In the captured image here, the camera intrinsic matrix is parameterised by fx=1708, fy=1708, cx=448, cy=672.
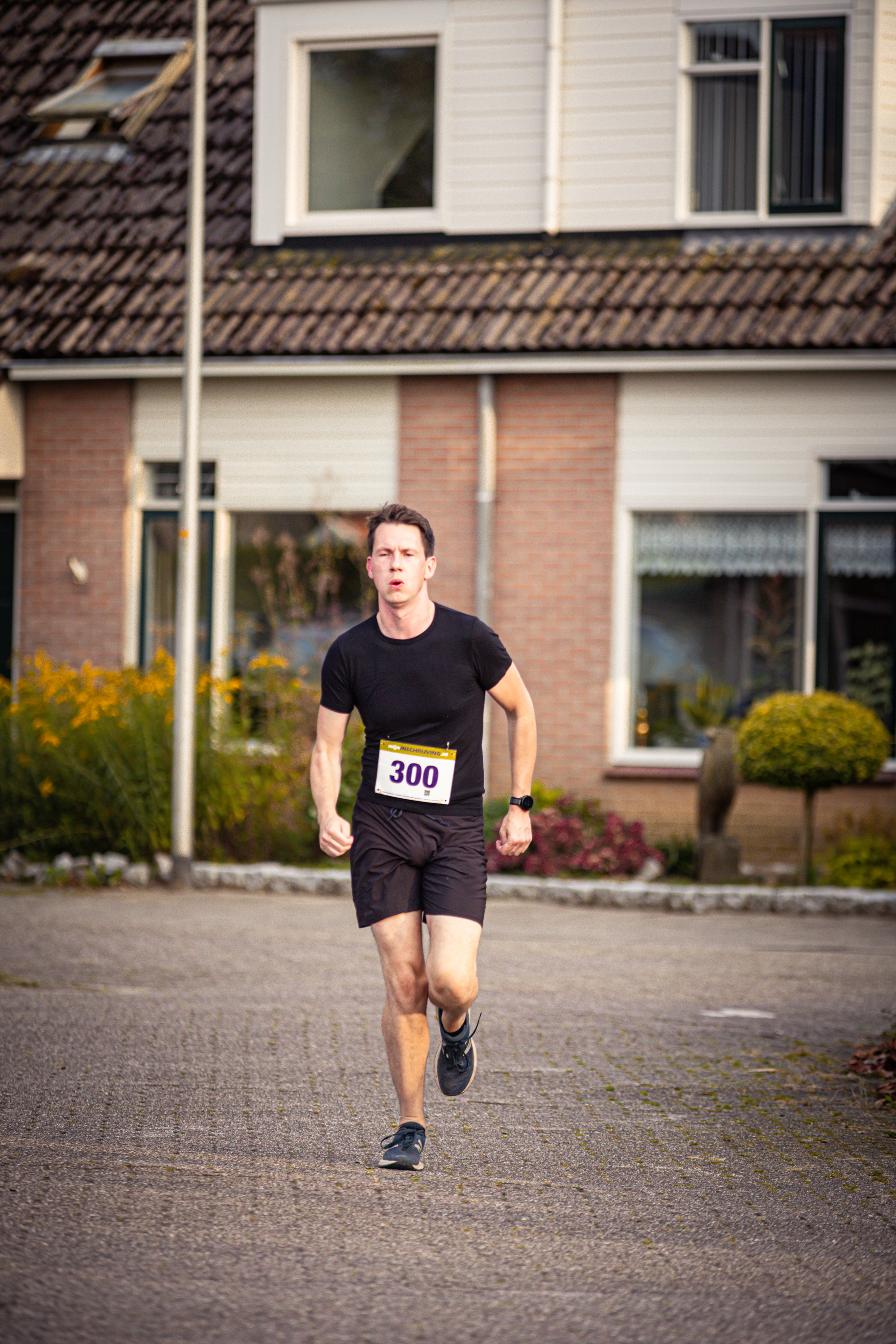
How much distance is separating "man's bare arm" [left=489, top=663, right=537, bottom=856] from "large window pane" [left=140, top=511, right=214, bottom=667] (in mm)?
9901

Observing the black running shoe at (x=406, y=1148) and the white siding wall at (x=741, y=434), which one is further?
the white siding wall at (x=741, y=434)

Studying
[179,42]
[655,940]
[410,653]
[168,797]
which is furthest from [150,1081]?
[179,42]

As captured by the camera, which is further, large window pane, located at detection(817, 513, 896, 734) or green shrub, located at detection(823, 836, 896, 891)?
large window pane, located at detection(817, 513, 896, 734)

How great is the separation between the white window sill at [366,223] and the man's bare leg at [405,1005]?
10.6 meters

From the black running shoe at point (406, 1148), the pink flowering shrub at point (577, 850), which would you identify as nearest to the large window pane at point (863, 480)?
the pink flowering shrub at point (577, 850)

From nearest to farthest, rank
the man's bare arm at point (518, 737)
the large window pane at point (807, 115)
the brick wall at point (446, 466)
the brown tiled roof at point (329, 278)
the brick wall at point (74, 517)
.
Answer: the man's bare arm at point (518, 737), the brown tiled roof at point (329, 278), the large window pane at point (807, 115), the brick wall at point (446, 466), the brick wall at point (74, 517)

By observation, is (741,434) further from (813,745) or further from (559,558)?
(813,745)

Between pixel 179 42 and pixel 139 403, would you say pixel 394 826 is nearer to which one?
pixel 139 403

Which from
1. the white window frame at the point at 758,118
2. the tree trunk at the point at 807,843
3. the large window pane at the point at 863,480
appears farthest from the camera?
the white window frame at the point at 758,118

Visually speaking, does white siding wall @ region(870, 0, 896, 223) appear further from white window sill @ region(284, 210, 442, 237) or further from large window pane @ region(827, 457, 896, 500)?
white window sill @ region(284, 210, 442, 237)

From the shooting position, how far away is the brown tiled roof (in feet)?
44.6

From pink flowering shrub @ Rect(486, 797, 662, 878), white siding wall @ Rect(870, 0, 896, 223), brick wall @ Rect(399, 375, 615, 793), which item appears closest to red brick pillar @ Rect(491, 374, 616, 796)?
brick wall @ Rect(399, 375, 615, 793)

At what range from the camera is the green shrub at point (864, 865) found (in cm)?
1230

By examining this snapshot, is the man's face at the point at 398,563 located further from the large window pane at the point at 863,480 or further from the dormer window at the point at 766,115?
the dormer window at the point at 766,115
